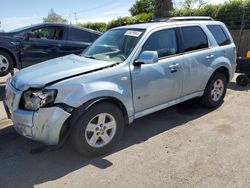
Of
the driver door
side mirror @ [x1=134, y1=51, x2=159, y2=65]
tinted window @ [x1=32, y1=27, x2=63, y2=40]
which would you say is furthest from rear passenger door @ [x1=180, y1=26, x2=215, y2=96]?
tinted window @ [x1=32, y1=27, x2=63, y2=40]

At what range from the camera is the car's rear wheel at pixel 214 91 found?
220 inches

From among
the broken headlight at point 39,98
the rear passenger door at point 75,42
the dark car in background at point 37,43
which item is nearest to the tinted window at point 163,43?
the broken headlight at point 39,98

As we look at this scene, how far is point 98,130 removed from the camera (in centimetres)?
395

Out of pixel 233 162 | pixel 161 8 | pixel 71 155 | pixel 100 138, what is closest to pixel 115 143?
pixel 100 138

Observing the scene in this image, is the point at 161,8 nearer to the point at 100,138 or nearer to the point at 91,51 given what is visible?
the point at 91,51

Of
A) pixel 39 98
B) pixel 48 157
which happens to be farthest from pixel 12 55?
pixel 39 98

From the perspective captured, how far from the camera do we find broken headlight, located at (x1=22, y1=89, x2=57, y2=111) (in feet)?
11.7

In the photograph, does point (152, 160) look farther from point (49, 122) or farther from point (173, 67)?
point (173, 67)

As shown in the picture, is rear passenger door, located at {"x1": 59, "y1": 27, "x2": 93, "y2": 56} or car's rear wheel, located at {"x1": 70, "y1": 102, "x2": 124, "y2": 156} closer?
car's rear wheel, located at {"x1": 70, "y1": 102, "x2": 124, "y2": 156}

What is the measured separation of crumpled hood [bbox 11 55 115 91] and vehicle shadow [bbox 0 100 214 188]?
987mm

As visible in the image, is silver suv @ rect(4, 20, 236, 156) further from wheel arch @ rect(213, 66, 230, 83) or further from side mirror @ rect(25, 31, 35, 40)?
side mirror @ rect(25, 31, 35, 40)

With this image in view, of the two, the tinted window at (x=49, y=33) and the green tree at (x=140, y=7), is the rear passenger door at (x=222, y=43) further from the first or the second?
the green tree at (x=140, y=7)

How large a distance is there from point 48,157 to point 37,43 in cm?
473

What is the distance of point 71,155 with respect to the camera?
13.3 feet
